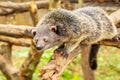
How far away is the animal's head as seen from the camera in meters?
2.16

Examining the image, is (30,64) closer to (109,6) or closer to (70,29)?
(70,29)

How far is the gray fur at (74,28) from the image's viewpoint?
2213mm

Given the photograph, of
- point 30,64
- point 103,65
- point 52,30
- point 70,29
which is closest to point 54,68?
point 52,30

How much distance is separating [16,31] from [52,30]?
95cm

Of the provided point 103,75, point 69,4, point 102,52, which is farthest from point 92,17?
point 102,52

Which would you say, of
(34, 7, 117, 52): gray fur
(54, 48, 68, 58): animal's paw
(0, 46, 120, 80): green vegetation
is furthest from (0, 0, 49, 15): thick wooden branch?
(54, 48, 68, 58): animal's paw

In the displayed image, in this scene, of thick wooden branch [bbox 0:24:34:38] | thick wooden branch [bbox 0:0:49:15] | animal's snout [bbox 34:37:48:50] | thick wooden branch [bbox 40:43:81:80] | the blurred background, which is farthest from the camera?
thick wooden branch [bbox 0:0:49:15]

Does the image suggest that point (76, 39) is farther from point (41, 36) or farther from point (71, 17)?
point (41, 36)

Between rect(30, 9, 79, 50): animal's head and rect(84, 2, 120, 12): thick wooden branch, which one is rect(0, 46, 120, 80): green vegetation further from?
rect(30, 9, 79, 50): animal's head

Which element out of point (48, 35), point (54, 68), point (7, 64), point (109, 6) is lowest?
point (7, 64)

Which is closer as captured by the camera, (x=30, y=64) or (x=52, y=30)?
(x=52, y=30)

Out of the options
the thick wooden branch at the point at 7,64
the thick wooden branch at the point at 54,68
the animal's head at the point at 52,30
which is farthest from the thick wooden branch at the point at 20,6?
the thick wooden branch at the point at 54,68

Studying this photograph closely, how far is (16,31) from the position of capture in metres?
3.08

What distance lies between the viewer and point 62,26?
7.53 feet
